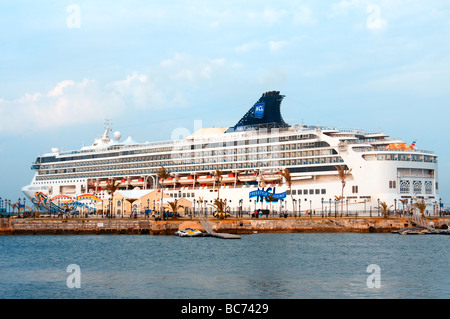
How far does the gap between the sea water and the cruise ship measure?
15006 millimetres

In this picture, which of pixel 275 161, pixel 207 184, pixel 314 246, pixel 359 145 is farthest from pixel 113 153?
pixel 314 246

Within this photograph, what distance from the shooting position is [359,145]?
7588 centimetres

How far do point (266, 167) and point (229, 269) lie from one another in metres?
48.3

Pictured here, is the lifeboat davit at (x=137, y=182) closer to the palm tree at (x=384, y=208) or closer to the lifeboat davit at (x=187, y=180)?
the lifeboat davit at (x=187, y=180)

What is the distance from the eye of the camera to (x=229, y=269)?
3909 centimetres

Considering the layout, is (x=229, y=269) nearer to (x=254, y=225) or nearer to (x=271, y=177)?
(x=254, y=225)

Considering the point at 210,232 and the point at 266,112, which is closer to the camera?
the point at 210,232

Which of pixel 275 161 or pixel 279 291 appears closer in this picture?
pixel 279 291

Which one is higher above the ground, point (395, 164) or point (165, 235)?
point (395, 164)

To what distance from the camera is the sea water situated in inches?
1210

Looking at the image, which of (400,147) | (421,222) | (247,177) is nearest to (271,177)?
(247,177)

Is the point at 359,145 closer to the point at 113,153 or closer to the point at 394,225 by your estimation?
the point at 394,225

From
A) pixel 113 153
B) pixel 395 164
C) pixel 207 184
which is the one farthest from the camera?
pixel 113 153

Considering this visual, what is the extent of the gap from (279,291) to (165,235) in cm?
4300
